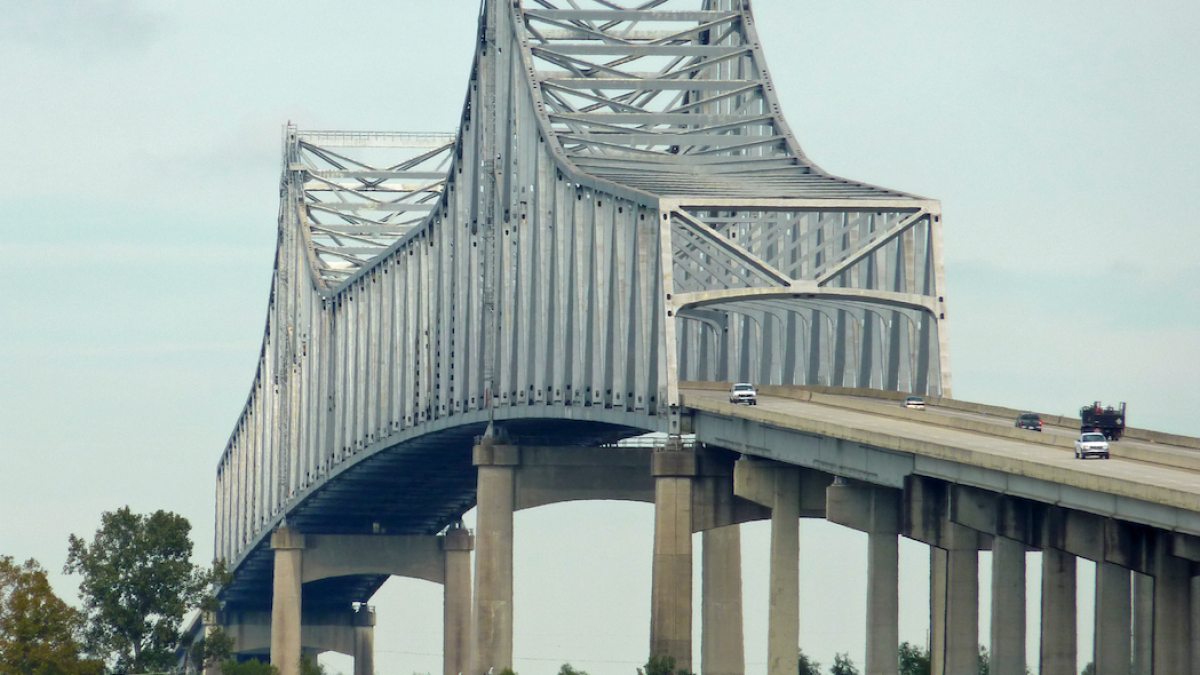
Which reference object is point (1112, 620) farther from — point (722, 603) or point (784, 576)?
point (722, 603)

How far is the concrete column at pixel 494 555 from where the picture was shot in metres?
117

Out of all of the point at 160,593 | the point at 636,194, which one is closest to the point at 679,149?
the point at 636,194

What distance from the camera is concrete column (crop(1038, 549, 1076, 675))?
69.2 meters

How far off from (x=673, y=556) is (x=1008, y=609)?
Answer: 2912 cm

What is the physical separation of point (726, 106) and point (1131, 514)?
7091cm

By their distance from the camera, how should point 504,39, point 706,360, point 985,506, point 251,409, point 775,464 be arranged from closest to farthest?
point 985,506 → point 775,464 → point 706,360 → point 504,39 → point 251,409

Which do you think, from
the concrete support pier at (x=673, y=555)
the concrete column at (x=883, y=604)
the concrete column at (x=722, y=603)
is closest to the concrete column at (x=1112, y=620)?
→ the concrete column at (x=883, y=604)

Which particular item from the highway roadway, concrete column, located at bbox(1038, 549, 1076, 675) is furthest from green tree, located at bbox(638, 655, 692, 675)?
concrete column, located at bbox(1038, 549, 1076, 675)

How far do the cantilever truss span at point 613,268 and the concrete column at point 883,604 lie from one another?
17560mm

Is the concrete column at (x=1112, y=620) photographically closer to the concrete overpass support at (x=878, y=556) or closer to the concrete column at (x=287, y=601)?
the concrete overpass support at (x=878, y=556)

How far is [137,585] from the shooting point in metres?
115

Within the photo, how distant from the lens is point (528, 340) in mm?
116062

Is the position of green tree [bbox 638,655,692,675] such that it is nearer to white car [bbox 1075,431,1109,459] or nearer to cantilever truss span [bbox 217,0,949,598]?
cantilever truss span [bbox 217,0,949,598]

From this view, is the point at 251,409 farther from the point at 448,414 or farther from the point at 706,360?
the point at 706,360
